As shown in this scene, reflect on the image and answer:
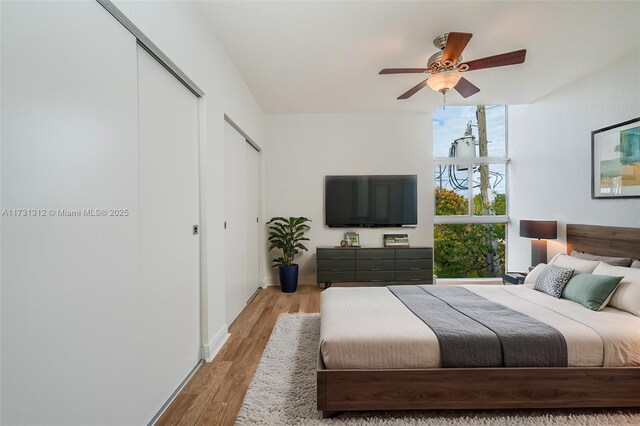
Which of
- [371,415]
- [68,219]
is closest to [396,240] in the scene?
[371,415]

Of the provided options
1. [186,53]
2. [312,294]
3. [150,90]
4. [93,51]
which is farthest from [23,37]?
[312,294]

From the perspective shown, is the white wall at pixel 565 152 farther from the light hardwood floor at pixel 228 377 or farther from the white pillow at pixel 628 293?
the light hardwood floor at pixel 228 377

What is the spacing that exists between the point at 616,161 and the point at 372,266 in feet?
9.43

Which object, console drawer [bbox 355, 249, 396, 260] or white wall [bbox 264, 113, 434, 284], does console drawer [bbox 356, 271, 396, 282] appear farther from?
Answer: white wall [bbox 264, 113, 434, 284]

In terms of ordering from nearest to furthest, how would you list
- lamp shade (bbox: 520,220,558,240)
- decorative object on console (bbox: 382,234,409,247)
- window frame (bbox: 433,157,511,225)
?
lamp shade (bbox: 520,220,558,240) → decorative object on console (bbox: 382,234,409,247) → window frame (bbox: 433,157,511,225)

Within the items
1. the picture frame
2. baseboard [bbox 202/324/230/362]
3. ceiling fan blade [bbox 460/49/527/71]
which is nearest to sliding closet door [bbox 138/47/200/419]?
baseboard [bbox 202/324/230/362]

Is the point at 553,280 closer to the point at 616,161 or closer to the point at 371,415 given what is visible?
the point at 616,161

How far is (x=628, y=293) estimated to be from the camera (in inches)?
79.4

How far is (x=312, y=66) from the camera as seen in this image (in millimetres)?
2965

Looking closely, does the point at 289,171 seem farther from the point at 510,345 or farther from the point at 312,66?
the point at 510,345

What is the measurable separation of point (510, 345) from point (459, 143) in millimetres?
3836

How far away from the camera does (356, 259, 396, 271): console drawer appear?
413 cm

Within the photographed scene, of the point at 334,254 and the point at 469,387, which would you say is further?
the point at 334,254

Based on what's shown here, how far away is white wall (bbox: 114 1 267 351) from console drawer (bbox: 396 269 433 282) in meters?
2.56
